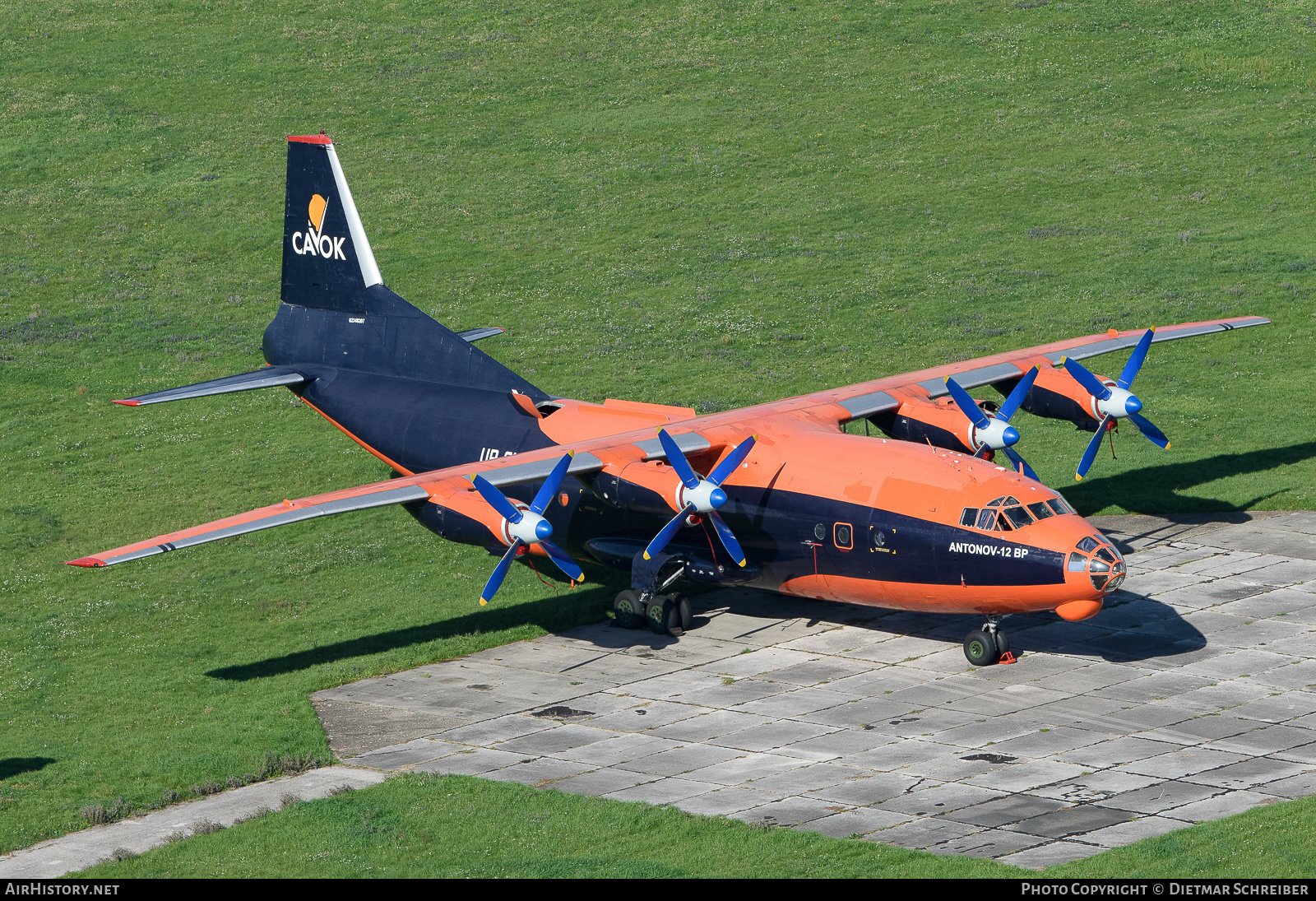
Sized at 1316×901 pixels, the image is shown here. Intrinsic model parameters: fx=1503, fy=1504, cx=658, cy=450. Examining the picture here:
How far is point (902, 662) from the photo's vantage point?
106 ft

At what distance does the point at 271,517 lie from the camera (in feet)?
99.0

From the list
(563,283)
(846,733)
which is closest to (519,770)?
(846,733)

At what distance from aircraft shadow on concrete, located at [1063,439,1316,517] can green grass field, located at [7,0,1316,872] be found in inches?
6.6

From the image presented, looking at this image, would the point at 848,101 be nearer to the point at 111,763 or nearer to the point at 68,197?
the point at 68,197

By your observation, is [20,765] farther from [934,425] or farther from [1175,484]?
[1175,484]

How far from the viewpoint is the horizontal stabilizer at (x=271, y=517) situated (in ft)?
94.8

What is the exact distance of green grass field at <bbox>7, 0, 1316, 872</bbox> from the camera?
119ft

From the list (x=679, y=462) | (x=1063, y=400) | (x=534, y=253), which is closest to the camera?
(x=679, y=462)

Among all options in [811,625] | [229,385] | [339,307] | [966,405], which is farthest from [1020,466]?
[229,385]

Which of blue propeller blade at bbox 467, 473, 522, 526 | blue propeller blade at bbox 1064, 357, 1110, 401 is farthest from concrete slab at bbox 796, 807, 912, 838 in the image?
blue propeller blade at bbox 1064, 357, 1110, 401

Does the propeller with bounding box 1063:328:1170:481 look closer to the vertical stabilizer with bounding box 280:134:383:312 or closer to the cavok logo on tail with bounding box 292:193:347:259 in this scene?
the vertical stabilizer with bounding box 280:134:383:312

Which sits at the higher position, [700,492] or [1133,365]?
[1133,365]

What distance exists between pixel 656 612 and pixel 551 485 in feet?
16.0

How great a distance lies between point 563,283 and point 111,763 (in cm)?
3787
